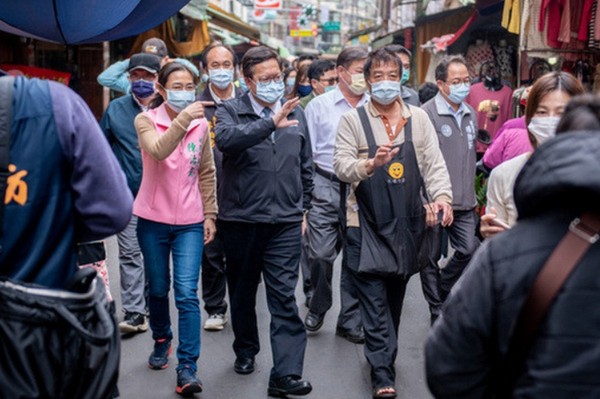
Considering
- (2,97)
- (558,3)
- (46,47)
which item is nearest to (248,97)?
(2,97)

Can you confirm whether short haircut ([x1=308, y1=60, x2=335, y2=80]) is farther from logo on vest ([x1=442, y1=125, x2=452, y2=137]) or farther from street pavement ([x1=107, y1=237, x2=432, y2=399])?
street pavement ([x1=107, y1=237, x2=432, y2=399])

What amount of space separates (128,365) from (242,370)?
784mm

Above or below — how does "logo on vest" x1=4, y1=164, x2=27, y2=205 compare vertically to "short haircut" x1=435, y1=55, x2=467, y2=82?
below

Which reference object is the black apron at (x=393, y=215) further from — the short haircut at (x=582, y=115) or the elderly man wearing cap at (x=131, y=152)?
the short haircut at (x=582, y=115)

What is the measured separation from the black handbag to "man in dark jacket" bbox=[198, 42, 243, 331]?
3.67 meters

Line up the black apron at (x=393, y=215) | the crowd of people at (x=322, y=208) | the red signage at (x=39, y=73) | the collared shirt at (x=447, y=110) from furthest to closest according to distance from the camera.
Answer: the red signage at (x=39, y=73)
the collared shirt at (x=447, y=110)
the black apron at (x=393, y=215)
the crowd of people at (x=322, y=208)

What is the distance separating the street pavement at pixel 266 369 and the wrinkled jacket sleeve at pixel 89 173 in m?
2.36

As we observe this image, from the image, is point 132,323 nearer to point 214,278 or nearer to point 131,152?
point 214,278

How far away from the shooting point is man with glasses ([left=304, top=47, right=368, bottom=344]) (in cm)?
649

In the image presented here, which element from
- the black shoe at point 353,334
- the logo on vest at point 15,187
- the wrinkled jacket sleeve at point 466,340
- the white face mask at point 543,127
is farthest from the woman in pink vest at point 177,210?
the wrinkled jacket sleeve at point 466,340

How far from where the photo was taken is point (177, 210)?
5094 millimetres

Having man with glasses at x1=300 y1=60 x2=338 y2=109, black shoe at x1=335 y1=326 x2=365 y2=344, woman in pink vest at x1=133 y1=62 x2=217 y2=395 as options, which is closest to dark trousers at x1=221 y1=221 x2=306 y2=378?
woman in pink vest at x1=133 y1=62 x2=217 y2=395

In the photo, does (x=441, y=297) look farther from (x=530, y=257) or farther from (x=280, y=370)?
(x=530, y=257)

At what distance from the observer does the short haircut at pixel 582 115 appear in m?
2.13
